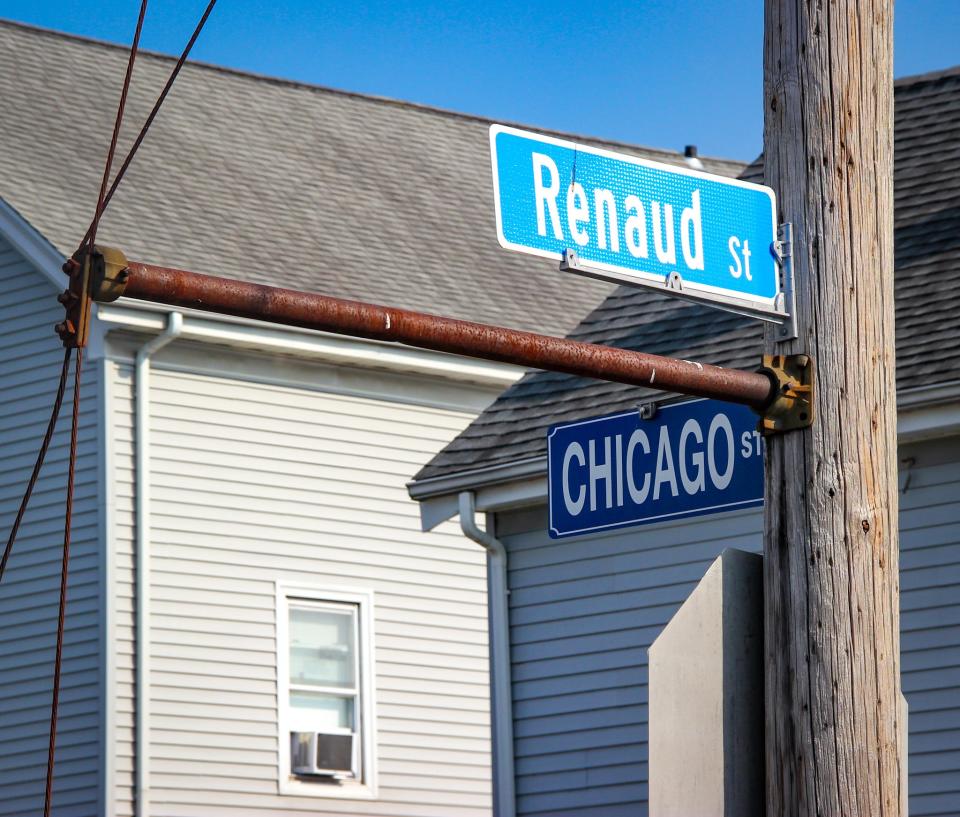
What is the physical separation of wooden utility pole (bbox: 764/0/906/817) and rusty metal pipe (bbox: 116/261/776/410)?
0.86ft

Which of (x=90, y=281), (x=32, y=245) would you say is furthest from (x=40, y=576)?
(x=90, y=281)

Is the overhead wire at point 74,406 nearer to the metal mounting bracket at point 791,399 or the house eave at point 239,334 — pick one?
the metal mounting bracket at point 791,399

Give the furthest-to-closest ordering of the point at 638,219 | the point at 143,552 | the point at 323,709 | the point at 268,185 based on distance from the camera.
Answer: the point at 268,185 < the point at 323,709 < the point at 143,552 < the point at 638,219

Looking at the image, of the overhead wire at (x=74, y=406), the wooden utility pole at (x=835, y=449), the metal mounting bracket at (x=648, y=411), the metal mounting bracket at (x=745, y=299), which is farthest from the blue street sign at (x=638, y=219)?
the overhead wire at (x=74, y=406)

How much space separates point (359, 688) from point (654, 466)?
34.6 feet

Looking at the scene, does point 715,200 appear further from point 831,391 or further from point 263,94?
point 263,94

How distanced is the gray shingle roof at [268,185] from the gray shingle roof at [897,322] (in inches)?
147

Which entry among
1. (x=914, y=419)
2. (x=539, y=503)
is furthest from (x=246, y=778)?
(x=914, y=419)

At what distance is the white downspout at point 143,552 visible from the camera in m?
14.1

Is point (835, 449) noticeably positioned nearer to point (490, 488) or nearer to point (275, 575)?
point (490, 488)

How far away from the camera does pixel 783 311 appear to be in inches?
190

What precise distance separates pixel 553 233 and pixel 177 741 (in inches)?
425

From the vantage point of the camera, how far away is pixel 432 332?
439 centimetres

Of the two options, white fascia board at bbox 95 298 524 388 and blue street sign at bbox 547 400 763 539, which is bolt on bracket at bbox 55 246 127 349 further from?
white fascia board at bbox 95 298 524 388
